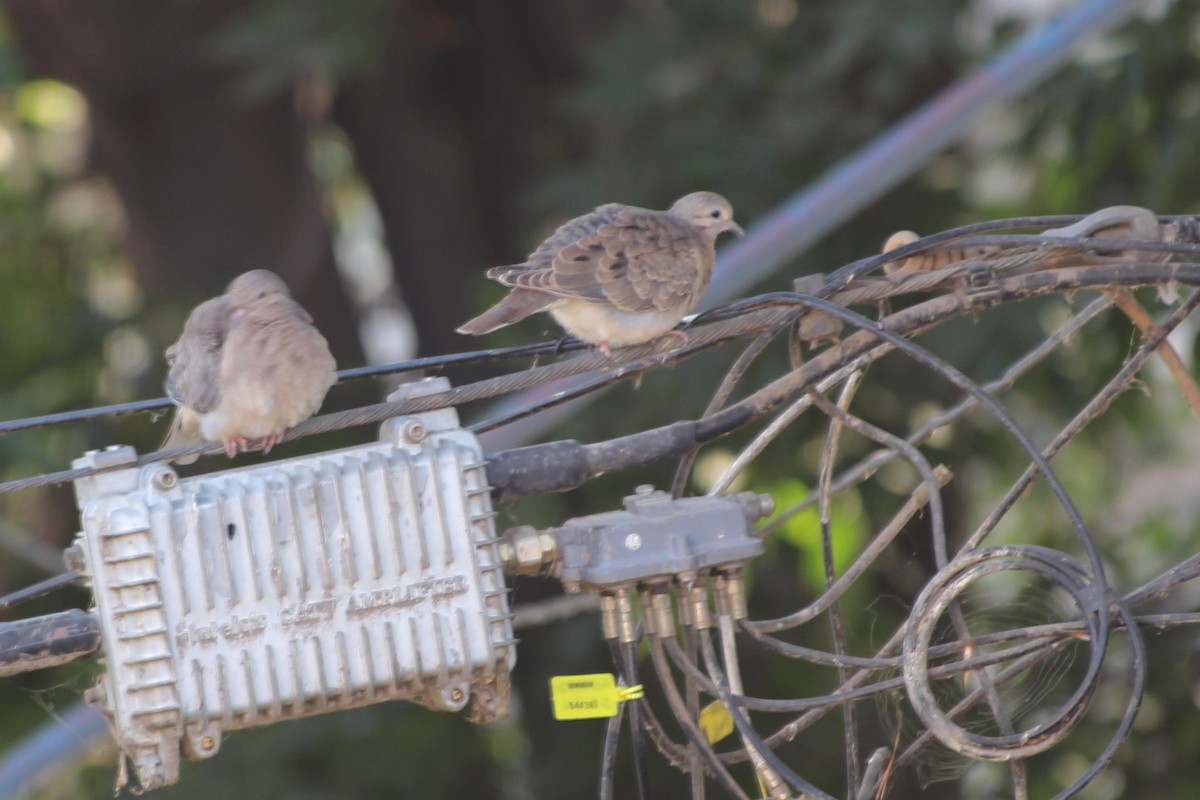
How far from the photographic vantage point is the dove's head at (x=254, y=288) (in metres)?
2.97

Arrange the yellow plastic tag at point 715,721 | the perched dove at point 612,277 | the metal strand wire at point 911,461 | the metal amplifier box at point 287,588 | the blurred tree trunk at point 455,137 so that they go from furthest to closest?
1. the blurred tree trunk at point 455,137
2. the perched dove at point 612,277
3. the yellow plastic tag at point 715,721
4. the metal strand wire at point 911,461
5. the metal amplifier box at point 287,588

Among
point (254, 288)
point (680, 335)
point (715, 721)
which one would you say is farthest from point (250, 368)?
point (715, 721)

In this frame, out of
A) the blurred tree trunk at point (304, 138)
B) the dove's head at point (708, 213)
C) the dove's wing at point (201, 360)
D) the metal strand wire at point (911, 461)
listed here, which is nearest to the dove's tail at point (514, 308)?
the metal strand wire at point (911, 461)

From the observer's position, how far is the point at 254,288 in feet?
9.79

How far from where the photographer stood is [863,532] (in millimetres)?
5547

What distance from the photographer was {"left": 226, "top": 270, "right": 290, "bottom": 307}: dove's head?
297 centimetres

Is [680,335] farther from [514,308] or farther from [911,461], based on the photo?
[514,308]

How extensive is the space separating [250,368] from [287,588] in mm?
699

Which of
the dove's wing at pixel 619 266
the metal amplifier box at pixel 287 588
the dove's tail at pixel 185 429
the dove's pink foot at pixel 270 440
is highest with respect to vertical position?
the dove's wing at pixel 619 266

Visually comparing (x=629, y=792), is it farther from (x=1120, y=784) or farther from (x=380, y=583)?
(x=380, y=583)

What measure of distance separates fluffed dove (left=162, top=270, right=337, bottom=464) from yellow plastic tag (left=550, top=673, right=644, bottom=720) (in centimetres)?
79

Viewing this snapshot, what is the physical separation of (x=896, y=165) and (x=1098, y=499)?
2.59 metres

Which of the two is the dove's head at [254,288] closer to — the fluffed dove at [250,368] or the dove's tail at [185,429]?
the fluffed dove at [250,368]

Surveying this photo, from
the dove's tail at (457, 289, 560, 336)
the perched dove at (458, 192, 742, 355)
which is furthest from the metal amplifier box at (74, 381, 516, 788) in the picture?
the perched dove at (458, 192, 742, 355)
